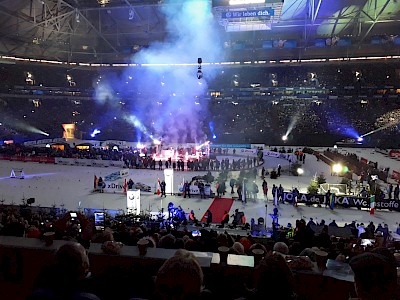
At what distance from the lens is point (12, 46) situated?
40.1 m

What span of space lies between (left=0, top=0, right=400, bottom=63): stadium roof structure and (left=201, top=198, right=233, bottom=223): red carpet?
1754cm

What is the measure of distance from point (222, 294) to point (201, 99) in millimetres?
45057

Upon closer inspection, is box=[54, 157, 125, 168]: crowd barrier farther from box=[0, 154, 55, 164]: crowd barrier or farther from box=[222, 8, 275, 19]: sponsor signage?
box=[222, 8, 275, 19]: sponsor signage

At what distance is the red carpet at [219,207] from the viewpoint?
46.3 ft

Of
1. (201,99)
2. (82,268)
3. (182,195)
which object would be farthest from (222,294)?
(201,99)

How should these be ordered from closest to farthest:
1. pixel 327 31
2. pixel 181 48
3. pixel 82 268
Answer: pixel 82 268
pixel 327 31
pixel 181 48

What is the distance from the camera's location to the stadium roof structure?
94.1 feet

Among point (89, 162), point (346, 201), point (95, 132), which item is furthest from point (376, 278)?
point (95, 132)

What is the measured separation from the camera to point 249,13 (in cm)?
1580

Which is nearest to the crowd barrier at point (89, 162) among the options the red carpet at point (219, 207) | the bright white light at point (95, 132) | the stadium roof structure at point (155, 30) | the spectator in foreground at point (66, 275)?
the red carpet at point (219, 207)

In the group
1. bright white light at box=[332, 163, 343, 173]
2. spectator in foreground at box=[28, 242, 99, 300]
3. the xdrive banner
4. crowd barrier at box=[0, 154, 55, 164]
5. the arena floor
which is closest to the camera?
spectator in foreground at box=[28, 242, 99, 300]

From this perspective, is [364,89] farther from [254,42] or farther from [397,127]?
[254,42]

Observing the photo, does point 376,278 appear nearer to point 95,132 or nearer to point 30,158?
point 30,158

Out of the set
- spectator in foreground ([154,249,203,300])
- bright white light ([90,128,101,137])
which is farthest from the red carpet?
bright white light ([90,128,101,137])
